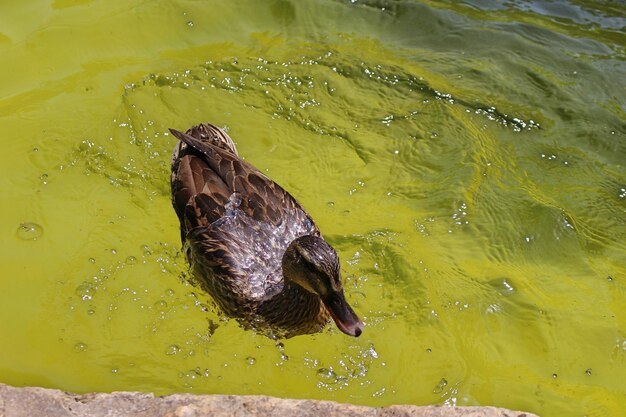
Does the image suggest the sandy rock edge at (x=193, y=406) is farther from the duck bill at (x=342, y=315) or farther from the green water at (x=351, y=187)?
the green water at (x=351, y=187)

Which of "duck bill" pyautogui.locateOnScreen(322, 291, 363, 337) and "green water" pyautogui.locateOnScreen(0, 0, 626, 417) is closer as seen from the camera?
"duck bill" pyautogui.locateOnScreen(322, 291, 363, 337)

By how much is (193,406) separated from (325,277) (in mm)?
1148

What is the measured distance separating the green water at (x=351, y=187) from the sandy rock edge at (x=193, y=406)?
93 cm

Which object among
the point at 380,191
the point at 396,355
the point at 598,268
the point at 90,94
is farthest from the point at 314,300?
the point at 90,94

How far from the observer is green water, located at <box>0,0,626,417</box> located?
4711 millimetres

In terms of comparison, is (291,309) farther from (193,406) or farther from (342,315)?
(193,406)

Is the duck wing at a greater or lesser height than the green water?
greater

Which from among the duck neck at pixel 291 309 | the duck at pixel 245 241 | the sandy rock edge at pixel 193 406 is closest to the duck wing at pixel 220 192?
the duck at pixel 245 241

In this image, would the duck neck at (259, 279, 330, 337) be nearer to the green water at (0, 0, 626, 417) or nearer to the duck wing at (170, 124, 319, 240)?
the green water at (0, 0, 626, 417)

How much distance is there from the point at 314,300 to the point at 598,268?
7.62 feet

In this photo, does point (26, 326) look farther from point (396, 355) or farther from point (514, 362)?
point (514, 362)

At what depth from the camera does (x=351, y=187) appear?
6043 mm

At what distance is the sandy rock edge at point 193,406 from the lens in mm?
3385

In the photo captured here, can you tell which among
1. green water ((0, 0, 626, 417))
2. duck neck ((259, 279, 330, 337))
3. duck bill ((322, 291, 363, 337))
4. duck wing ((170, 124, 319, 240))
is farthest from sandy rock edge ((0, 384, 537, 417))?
duck wing ((170, 124, 319, 240))
